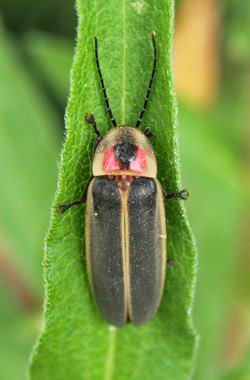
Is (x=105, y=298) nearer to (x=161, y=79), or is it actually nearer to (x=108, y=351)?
(x=108, y=351)

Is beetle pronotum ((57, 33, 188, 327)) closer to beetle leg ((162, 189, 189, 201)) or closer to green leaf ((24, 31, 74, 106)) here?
beetle leg ((162, 189, 189, 201))

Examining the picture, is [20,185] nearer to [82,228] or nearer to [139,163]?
[82,228]

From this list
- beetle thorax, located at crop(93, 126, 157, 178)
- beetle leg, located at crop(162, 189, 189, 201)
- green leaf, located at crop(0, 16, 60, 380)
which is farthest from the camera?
green leaf, located at crop(0, 16, 60, 380)

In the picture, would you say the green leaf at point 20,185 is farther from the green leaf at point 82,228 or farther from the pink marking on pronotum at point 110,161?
the pink marking on pronotum at point 110,161

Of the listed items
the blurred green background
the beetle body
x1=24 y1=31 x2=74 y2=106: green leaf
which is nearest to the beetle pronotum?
the beetle body

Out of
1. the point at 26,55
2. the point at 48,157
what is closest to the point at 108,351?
the point at 48,157

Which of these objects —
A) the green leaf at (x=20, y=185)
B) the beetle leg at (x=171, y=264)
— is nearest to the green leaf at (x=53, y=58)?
the green leaf at (x=20, y=185)
